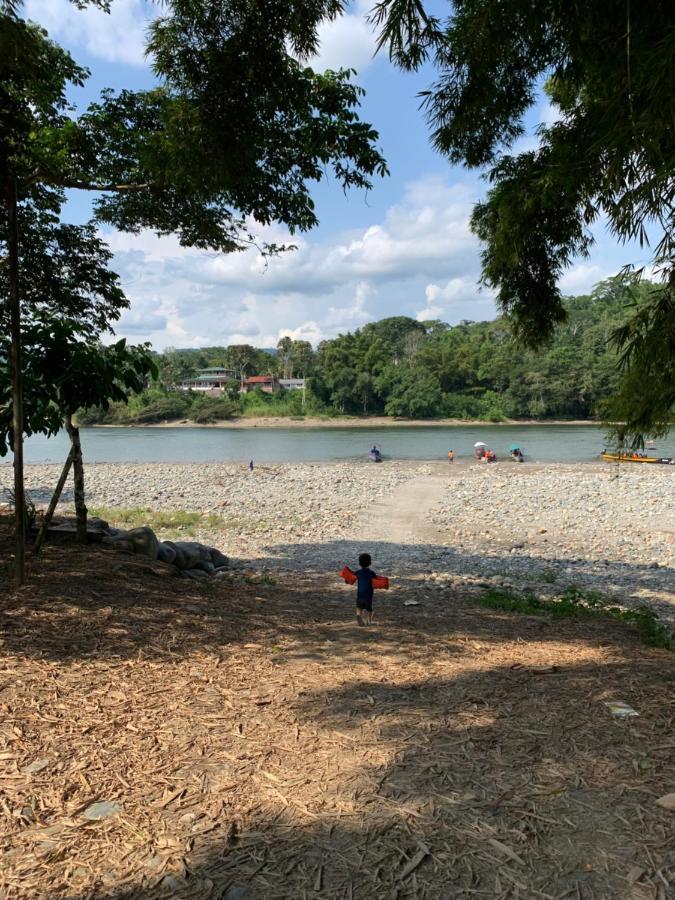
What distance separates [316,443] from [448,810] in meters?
45.5

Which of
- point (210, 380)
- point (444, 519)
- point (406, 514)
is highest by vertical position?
point (210, 380)

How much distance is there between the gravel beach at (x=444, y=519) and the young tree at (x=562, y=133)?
14.9 ft

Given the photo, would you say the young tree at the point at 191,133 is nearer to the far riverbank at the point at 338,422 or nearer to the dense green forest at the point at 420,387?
the dense green forest at the point at 420,387

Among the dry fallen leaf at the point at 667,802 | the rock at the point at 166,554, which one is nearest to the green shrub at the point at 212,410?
the rock at the point at 166,554

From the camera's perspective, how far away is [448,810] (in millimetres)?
2268

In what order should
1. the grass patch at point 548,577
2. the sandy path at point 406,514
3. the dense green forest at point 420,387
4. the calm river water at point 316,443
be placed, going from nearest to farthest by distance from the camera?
the grass patch at point 548,577, the sandy path at point 406,514, the calm river water at point 316,443, the dense green forest at point 420,387

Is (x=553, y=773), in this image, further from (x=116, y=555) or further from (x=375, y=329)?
(x=375, y=329)

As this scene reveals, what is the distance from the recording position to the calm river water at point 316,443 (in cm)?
3884

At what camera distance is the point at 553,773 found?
2.51 metres

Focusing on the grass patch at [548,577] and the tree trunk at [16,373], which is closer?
the tree trunk at [16,373]

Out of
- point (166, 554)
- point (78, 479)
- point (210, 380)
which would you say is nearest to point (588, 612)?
point (166, 554)

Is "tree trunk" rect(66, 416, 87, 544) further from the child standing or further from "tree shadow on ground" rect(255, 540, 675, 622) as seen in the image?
"tree shadow on ground" rect(255, 540, 675, 622)

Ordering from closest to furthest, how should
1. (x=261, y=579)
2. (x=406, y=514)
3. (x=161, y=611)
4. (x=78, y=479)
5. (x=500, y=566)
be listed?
(x=161, y=611) < (x=78, y=479) < (x=261, y=579) < (x=500, y=566) < (x=406, y=514)

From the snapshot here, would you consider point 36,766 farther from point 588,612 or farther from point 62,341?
point 588,612
